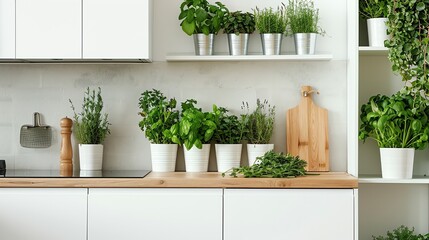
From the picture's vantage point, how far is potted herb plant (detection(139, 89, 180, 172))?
147 inches

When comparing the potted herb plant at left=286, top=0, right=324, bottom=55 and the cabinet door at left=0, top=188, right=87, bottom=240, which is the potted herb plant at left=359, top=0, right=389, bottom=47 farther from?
the cabinet door at left=0, top=188, right=87, bottom=240

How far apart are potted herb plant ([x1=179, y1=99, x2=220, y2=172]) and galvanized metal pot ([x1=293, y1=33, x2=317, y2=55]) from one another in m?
0.53

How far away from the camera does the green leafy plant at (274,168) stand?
3398 mm

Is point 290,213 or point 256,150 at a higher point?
point 256,150

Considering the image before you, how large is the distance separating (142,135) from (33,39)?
77 centimetres

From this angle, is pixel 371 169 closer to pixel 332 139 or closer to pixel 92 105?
pixel 332 139

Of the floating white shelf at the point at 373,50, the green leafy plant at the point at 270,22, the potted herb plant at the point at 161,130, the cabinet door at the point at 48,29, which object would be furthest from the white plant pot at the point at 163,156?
the floating white shelf at the point at 373,50

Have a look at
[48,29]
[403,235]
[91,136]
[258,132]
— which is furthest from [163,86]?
[403,235]

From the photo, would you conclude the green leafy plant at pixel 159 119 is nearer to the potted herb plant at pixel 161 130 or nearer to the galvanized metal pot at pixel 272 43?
the potted herb plant at pixel 161 130

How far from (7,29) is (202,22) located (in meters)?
0.99

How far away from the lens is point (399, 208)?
389 cm

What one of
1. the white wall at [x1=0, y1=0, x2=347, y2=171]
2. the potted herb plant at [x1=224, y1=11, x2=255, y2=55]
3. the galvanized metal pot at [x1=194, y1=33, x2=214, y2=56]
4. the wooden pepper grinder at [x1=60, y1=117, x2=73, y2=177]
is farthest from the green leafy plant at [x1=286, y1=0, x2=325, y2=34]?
the wooden pepper grinder at [x1=60, y1=117, x2=73, y2=177]

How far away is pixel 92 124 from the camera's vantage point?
3.81 metres

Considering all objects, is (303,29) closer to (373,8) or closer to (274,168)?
(373,8)
